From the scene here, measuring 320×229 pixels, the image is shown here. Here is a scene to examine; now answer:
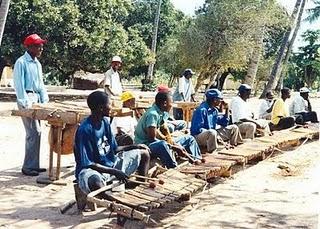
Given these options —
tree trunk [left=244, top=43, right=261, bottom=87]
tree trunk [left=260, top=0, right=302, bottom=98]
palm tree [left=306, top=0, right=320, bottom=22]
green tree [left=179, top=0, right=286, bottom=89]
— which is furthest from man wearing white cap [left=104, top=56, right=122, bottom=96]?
palm tree [left=306, top=0, right=320, bottom=22]

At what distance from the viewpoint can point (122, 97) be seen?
7.75 metres

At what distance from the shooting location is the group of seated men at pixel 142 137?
16.4ft

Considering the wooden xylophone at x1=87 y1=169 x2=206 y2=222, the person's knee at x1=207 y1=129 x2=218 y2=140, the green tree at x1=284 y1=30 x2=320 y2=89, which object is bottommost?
the wooden xylophone at x1=87 y1=169 x2=206 y2=222

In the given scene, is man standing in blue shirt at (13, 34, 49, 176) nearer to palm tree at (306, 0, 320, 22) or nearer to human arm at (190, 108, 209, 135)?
human arm at (190, 108, 209, 135)

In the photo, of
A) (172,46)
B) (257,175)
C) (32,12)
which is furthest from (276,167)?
(172,46)

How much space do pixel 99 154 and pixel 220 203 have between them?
62.7 inches

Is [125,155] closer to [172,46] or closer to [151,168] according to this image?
[151,168]

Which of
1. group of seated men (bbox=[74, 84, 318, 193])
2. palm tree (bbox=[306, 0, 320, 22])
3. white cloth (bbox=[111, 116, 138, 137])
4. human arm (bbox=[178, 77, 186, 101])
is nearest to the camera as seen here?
group of seated men (bbox=[74, 84, 318, 193])

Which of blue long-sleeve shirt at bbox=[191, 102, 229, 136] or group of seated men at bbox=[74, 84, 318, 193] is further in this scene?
blue long-sleeve shirt at bbox=[191, 102, 229, 136]

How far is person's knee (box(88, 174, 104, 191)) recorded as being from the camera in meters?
4.83

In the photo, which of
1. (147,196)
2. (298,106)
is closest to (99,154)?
(147,196)

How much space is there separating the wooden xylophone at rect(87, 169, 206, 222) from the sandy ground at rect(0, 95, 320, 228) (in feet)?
1.00

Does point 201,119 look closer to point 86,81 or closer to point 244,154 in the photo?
point 244,154

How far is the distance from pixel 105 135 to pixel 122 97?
8.23ft
